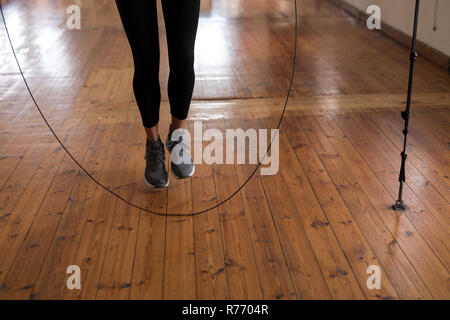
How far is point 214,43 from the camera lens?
3.08m

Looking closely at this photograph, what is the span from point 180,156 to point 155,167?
0.30 feet

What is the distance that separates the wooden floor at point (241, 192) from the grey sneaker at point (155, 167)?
0.03m

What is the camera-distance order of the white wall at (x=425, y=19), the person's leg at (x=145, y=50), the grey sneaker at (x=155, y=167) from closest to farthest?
the person's leg at (x=145, y=50)
the grey sneaker at (x=155, y=167)
the white wall at (x=425, y=19)

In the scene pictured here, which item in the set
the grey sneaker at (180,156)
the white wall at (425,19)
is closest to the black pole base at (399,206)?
the grey sneaker at (180,156)

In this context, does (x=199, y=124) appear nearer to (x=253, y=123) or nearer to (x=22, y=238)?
(x=253, y=123)

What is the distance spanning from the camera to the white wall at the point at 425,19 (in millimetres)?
2572

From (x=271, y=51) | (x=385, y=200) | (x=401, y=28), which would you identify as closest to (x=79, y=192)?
(x=385, y=200)

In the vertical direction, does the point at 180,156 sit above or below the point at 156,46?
below

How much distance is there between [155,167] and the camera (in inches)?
58.5

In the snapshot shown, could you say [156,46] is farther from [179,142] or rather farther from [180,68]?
[179,142]

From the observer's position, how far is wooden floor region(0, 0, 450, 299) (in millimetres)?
1109

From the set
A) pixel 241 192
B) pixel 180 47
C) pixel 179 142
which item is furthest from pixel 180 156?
pixel 180 47

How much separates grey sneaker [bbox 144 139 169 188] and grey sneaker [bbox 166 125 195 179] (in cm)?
5

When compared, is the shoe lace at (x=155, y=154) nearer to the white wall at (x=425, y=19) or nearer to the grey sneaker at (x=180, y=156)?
the grey sneaker at (x=180, y=156)
